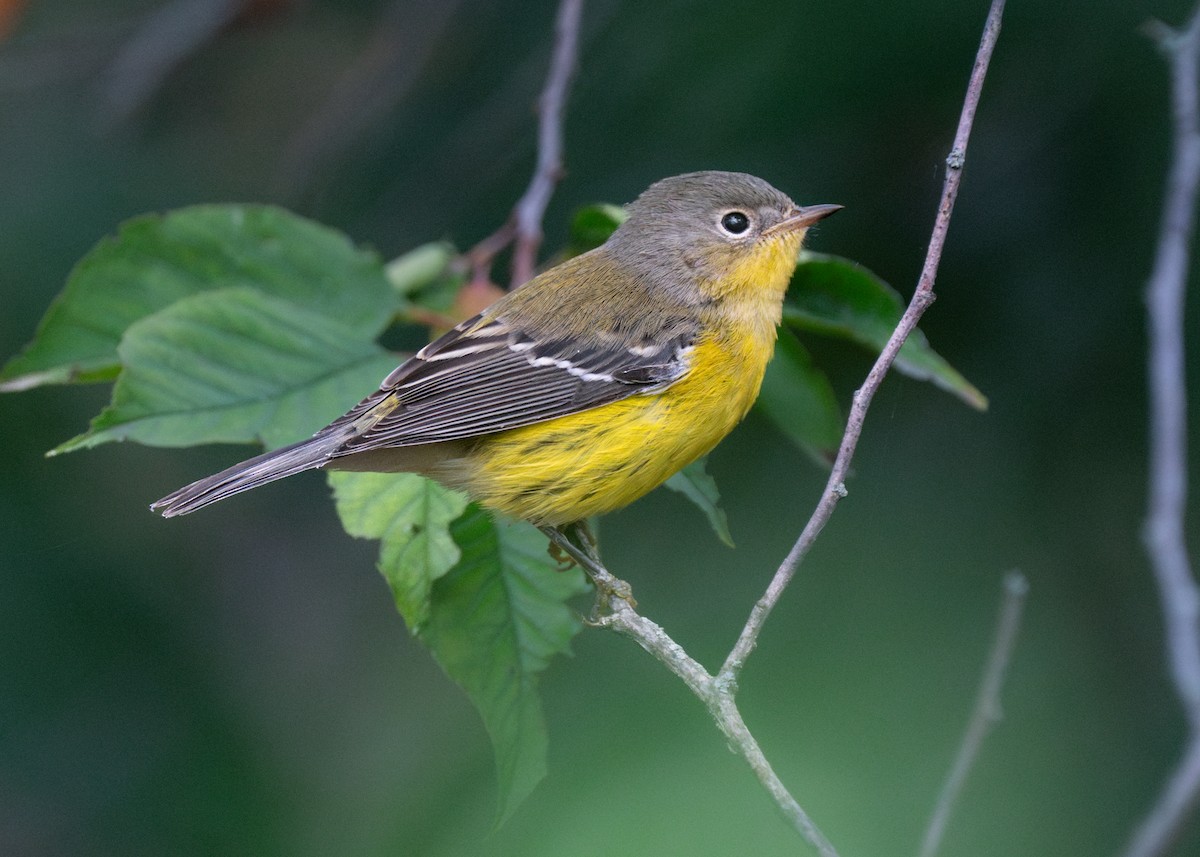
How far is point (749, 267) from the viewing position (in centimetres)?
331

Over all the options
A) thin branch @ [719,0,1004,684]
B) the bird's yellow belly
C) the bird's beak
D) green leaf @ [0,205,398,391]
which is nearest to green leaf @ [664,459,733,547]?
the bird's yellow belly

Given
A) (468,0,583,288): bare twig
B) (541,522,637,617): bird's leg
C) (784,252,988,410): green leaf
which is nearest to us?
(784,252,988,410): green leaf

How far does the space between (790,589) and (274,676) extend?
217 centimetres

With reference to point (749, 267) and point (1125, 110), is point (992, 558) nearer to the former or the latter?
point (749, 267)

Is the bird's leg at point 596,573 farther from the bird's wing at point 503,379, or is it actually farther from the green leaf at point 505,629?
the bird's wing at point 503,379

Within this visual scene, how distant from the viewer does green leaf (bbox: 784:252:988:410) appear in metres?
2.80

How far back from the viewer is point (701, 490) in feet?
9.37

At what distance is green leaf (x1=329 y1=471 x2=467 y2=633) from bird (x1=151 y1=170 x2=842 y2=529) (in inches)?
3.2

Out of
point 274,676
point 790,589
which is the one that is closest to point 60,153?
point 274,676

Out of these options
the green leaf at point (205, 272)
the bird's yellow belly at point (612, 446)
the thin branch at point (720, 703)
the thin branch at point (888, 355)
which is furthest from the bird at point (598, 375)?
the thin branch at point (888, 355)

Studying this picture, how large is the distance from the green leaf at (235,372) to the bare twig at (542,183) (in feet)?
1.69

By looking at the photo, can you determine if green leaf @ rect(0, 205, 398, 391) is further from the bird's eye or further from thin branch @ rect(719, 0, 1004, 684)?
thin branch @ rect(719, 0, 1004, 684)

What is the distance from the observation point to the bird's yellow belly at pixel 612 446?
113 inches

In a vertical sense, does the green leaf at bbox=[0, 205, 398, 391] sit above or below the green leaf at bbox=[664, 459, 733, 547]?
above
